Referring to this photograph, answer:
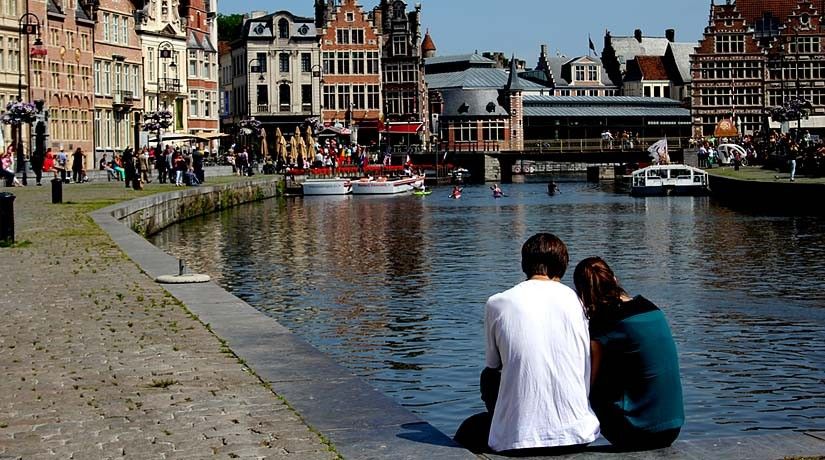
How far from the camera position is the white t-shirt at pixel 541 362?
31.4 feet

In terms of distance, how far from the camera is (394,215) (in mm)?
63031

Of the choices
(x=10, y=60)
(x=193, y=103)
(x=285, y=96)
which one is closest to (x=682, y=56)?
(x=285, y=96)

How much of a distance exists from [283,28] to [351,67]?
6532 mm

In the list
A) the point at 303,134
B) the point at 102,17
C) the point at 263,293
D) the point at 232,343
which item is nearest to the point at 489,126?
the point at 303,134

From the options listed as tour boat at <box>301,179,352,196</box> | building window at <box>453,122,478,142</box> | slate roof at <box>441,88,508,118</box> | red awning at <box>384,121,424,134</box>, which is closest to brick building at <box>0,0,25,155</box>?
tour boat at <box>301,179,352,196</box>

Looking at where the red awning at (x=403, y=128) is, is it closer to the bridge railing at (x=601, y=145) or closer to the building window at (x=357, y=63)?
the building window at (x=357, y=63)

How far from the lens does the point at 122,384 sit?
41.4 ft

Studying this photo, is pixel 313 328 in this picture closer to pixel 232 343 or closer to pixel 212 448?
pixel 232 343

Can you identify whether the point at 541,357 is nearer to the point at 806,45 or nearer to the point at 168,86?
the point at 168,86

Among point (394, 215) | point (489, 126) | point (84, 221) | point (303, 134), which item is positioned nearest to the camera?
point (84, 221)

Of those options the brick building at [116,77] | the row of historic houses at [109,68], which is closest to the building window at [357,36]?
the row of historic houses at [109,68]

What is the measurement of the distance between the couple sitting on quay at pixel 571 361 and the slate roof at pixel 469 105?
13226 centimetres

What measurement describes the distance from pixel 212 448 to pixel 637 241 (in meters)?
35.8

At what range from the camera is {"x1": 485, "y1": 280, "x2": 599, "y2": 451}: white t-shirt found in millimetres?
9578
